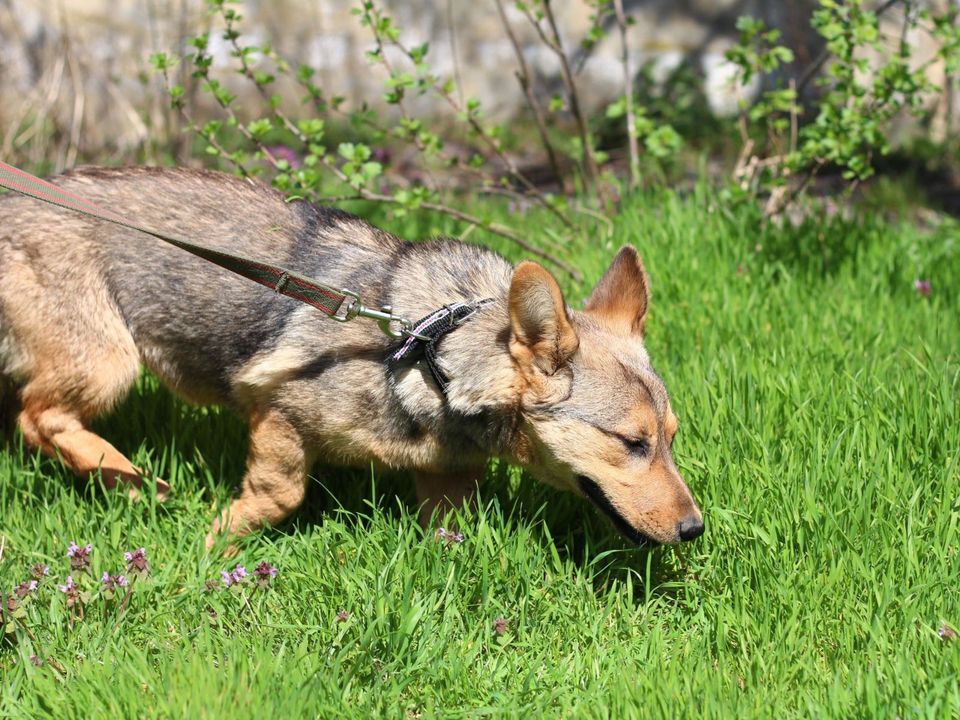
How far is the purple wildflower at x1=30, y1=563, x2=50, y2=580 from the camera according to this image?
333cm

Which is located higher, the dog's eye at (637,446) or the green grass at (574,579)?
the dog's eye at (637,446)

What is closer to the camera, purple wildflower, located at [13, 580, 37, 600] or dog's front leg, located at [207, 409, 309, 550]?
purple wildflower, located at [13, 580, 37, 600]

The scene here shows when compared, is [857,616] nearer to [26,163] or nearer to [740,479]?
[740,479]

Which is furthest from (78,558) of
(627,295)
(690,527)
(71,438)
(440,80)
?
(440,80)

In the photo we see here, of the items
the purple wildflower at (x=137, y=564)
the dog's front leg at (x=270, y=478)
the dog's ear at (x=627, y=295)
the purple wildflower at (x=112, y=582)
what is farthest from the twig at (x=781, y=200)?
the purple wildflower at (x=112, y=582)

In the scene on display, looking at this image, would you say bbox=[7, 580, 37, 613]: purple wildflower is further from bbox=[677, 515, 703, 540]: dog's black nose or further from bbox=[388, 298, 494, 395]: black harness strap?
bbox=[677, 515, 703, 540]: dog's black nose

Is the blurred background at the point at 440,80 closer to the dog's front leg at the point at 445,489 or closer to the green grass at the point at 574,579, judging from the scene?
the green grass at the point at 574,579

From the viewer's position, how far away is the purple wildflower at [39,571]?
3.33 metres

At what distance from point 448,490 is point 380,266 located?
87cm

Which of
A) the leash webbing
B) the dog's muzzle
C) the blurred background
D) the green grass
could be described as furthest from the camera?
the blurred background

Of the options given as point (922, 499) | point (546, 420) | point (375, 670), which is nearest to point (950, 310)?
point (922, 499)

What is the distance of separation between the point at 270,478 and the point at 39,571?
83cm

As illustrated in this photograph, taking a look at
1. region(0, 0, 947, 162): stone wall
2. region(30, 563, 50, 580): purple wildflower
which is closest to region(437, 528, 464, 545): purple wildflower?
region(30, 563, 50, 580): purple wildflower

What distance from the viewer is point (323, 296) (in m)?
3.50
